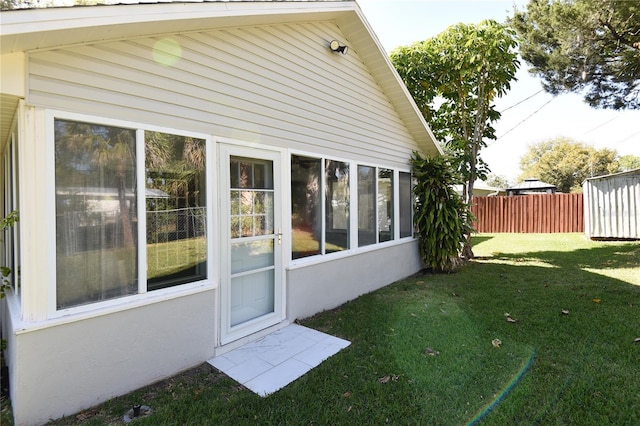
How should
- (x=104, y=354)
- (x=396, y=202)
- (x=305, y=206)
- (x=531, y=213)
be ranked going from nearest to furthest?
(x=104, y=354), (x=305, y=206), (x=396, y=202), (x=531, y=213)

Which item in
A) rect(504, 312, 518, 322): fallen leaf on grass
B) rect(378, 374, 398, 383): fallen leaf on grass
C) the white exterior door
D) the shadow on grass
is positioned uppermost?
the white exterior door

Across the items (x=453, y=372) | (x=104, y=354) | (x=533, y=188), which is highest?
(x=533, y=188)

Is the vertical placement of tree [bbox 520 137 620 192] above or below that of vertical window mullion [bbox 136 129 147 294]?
above

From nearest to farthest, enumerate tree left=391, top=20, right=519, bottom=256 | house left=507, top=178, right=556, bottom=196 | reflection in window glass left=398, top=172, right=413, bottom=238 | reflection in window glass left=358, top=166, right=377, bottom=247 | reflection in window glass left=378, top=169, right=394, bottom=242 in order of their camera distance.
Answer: reflection in window glass left=358, top=166, right=377, bottom=247
reflection in window glass left=378, top=169, right=394, bottom=242
reflection in window glass left=398, top=172, right=413, bottom=238
tree left=391, top=20, right=519, bottom=256
house left=507, top=178, right=556, bottom=196

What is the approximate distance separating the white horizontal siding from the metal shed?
9.89 metres

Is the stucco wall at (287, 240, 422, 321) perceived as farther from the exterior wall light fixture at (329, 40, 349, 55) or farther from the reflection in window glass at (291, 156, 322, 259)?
the exterior wall light fixture at (329, 40, 349, 55)

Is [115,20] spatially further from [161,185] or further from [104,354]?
[104,354]

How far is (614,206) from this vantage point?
10.8m


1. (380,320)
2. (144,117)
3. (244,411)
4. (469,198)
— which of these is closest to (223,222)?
(144,117)

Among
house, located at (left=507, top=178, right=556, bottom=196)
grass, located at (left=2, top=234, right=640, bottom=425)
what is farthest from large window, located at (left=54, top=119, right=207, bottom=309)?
house, located at (left=507, top=178, right=556, bottom=196)

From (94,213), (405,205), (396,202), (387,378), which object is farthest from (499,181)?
(94,213)

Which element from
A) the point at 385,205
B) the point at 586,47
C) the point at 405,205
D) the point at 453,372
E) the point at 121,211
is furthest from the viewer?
the point at 586,47

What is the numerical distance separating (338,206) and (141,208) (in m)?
3.00

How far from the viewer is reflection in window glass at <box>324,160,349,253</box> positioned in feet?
16.0
